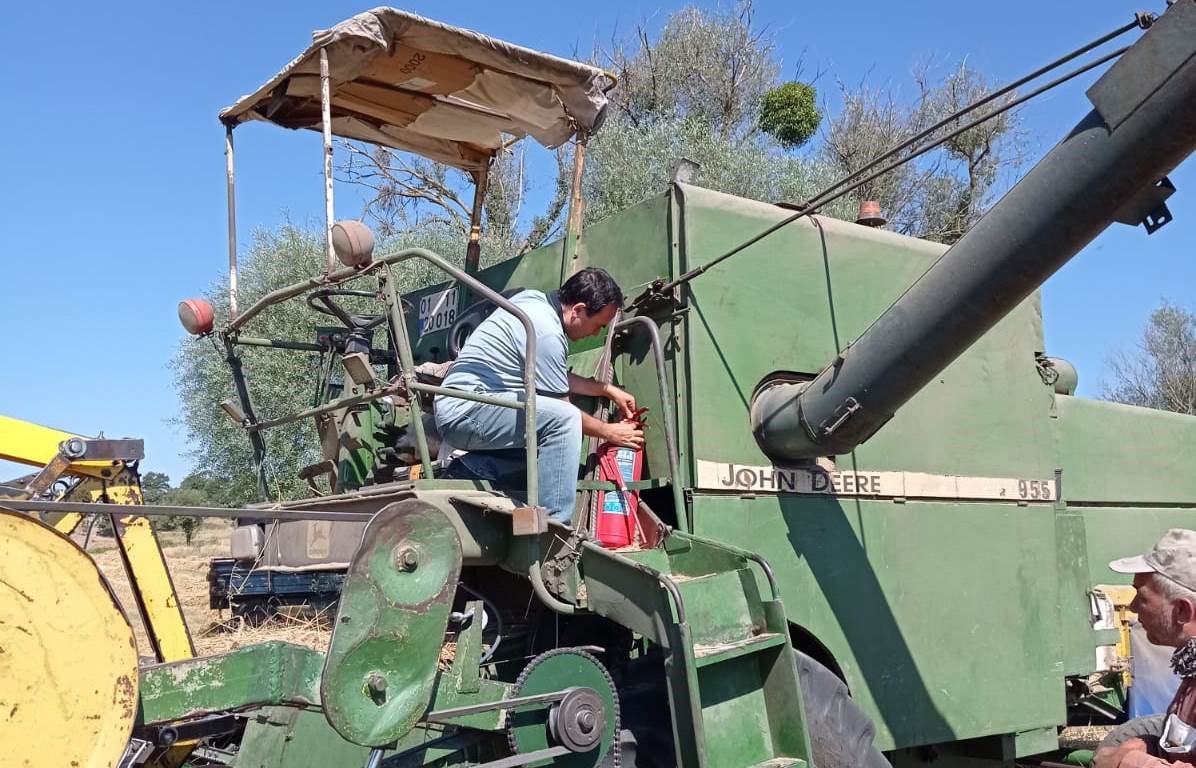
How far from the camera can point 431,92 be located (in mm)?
6363

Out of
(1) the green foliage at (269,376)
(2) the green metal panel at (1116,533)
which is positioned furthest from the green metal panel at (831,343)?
(1) the green foliage at (269,376)

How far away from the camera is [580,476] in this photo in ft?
16.6

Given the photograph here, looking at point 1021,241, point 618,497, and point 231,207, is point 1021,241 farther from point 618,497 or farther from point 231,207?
point 231,207

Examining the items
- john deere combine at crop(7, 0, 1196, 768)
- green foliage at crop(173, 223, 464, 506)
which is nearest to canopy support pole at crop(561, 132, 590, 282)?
john deere combine at crop(7, 0, 1196, 768)

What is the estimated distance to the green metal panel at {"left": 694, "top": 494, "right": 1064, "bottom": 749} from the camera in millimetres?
5203

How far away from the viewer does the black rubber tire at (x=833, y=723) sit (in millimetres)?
4672

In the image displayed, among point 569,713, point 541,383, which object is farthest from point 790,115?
point 569,713

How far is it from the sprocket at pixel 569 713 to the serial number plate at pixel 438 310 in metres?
2.73

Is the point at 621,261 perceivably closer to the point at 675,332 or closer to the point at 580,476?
the point at 675,332

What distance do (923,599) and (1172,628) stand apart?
6.27 feet

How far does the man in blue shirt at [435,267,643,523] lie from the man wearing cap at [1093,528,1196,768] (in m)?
2.15

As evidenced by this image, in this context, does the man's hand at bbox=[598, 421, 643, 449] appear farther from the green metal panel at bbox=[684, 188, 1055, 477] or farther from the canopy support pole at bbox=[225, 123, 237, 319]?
the canopy support pole at bbox=[225, 123, 237, 319]

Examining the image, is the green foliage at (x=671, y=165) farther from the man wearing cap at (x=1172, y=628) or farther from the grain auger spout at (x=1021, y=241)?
the man wearing cap at (x=1172, y=628)

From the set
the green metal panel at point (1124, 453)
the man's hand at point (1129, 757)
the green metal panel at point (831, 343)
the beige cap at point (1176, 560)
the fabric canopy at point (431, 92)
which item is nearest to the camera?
the man's hand at point (1129, 757)
